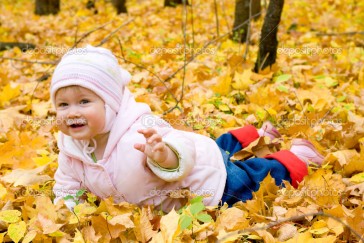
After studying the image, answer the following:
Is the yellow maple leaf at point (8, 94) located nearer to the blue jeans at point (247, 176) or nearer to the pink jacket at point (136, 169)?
the pink jacket at point (136, 169)

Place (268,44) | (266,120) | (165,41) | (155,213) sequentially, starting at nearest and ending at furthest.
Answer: (155,213), (266,120), (268,44), (165,41)

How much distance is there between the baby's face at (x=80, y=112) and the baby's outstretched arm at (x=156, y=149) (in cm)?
26

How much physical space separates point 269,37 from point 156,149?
226 cm

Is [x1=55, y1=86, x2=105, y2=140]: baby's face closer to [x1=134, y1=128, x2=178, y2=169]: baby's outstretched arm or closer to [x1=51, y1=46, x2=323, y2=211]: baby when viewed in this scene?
[x1=51, y1=46, x2=323, y2=211]: baby

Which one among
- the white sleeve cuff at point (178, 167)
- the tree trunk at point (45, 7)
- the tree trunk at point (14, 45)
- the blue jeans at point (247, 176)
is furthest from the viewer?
the tree trunk at point (45, 7)

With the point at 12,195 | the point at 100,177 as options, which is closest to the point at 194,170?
the point at 100,177

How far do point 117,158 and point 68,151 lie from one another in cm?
25

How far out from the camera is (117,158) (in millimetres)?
1978

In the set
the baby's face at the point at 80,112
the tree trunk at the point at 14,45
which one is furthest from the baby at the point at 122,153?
the tree trunk at the point at 14,45

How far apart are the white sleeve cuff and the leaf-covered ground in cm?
15

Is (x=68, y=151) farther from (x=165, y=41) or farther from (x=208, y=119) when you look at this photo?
(x=165, y=41)

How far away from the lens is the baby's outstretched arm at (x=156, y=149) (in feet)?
5.78

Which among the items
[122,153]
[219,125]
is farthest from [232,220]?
[219,125]

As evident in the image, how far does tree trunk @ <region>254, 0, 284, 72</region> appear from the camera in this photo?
3.56 meters
